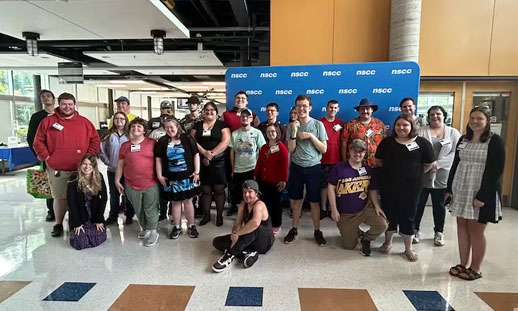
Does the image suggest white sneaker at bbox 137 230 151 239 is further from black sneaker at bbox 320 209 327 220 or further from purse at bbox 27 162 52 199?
black sneaker at bbox 320 209 327 220

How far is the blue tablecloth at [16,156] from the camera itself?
7.03 meters

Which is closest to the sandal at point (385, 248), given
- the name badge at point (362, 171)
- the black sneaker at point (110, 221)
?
the name badge at point (362, 171)

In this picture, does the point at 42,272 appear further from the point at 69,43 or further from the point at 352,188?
the point at 69,43

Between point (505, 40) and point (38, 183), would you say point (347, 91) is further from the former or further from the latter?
point (38, 183)

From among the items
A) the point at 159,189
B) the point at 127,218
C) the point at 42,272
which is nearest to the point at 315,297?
the point at 159,189

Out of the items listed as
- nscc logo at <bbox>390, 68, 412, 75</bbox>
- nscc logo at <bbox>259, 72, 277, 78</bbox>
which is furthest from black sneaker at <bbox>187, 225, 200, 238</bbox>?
nscc logo at <bbox>390, 68, 412, 75</bbox>

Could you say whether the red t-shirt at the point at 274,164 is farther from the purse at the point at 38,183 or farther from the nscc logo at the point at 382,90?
the purse at the point at 38,183

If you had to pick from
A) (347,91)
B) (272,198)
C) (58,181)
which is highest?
(347,91)

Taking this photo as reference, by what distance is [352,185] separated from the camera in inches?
119

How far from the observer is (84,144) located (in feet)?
11.2

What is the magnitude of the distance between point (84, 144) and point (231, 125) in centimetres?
175

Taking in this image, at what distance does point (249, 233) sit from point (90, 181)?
1.84 metres

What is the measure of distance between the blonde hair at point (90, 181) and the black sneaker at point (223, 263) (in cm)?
160

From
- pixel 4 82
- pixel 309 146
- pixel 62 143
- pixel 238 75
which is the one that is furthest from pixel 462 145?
pixel 4 82
